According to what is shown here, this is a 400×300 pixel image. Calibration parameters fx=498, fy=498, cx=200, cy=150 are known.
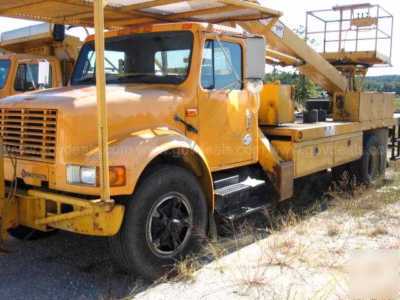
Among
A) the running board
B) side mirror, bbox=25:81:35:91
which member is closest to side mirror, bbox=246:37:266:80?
the running board

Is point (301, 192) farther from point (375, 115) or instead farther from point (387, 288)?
point (387, 288)

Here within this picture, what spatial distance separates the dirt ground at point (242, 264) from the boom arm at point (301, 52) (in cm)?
250

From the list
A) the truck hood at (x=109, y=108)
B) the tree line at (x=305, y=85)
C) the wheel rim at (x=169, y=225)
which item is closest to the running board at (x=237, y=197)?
the wheel rim at (x=169, y=225)

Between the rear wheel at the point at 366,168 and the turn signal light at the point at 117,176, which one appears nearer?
the turn signal light at the point at 117,176

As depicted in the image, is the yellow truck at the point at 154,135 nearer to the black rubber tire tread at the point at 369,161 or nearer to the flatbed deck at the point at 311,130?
the flatbed deck at the point at 311,130

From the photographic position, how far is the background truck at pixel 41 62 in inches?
360

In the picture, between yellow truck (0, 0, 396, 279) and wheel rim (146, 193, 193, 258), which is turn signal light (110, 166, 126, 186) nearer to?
yellow truck (0, 0, 396, 279)

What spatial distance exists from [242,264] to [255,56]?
211 centimetres

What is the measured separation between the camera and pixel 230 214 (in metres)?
5.43

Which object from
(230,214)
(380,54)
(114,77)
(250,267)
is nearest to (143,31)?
(114,77)

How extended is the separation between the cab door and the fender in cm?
33

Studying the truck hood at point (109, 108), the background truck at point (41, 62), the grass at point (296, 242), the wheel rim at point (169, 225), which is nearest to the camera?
the truck hood at point (109, 108)

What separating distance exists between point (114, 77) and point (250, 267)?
2.45 meters

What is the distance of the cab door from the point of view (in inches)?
205
